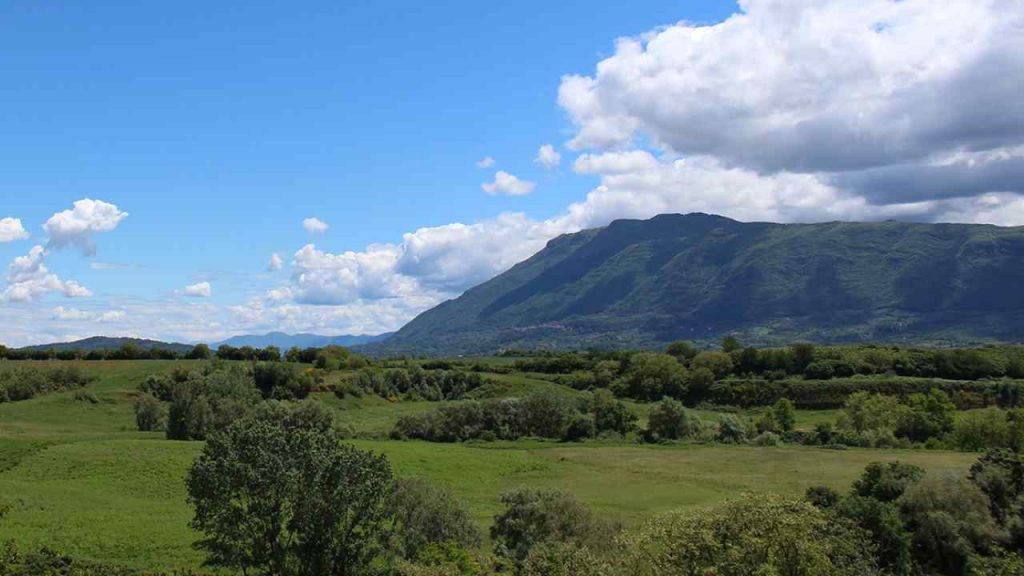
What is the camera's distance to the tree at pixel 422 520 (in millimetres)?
45812

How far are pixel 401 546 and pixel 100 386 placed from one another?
10541 cm

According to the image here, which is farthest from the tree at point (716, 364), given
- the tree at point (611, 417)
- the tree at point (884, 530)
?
the tree at point (884, 530)

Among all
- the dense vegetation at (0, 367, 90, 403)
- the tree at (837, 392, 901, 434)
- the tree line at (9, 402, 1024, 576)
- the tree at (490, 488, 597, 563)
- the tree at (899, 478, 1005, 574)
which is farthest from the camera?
the dense vegetation at (0, 367, 90, 403)

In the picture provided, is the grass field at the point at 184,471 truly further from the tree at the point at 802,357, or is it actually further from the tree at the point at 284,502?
the tree at the point at 802,357

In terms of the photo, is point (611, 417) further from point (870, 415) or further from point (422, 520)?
point (422, 520)

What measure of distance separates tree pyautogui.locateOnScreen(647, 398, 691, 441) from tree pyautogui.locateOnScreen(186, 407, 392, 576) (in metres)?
78.2

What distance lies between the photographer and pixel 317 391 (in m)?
136

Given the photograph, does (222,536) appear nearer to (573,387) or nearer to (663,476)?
(663,476)

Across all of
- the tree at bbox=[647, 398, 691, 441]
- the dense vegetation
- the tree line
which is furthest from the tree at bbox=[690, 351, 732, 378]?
the dense vegetation

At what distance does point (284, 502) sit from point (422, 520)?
1196 cm

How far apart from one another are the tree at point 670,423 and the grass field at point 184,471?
7.92 meters

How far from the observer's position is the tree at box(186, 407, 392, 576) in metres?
35.4

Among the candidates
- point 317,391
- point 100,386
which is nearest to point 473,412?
point 317,391

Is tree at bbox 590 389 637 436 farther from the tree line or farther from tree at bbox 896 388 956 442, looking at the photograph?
the tree line
